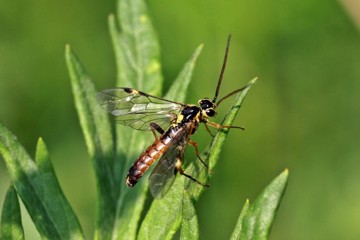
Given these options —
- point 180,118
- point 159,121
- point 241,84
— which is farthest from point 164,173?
point 241,84

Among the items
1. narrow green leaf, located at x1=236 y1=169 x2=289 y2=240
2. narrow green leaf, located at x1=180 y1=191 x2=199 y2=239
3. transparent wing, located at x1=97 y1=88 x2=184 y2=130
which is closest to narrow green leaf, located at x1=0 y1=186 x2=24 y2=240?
narrow green leaf, located at x1=180 y1=191 x2=199 y2=239

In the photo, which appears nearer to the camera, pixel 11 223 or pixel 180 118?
pixel 11 223

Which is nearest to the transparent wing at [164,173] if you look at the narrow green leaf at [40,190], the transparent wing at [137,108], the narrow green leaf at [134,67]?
the narrow green leaf at [134,67]

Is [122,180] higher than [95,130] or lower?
lower

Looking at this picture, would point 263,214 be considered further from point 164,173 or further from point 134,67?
point 134,67

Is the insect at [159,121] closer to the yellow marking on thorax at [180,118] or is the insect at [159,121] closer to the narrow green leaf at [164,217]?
the yellow marking on thorax at [180,118]

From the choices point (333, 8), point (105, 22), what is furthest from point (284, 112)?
point (105, 22)
